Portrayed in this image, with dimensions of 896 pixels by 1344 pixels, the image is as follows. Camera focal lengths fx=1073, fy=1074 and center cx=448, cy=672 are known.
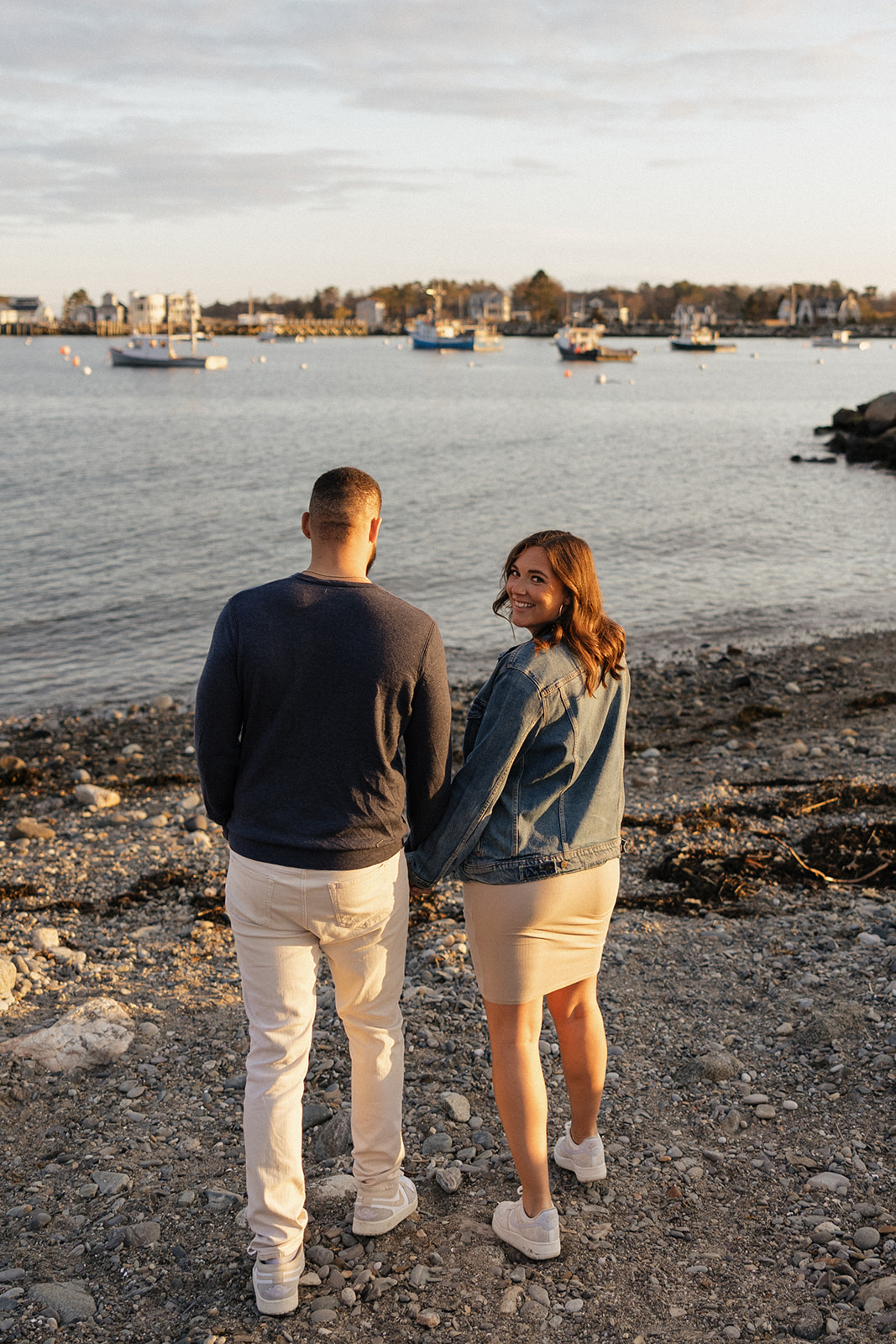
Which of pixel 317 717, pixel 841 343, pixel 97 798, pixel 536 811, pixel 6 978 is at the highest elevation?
pixel 841 343

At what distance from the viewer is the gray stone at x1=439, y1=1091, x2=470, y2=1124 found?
14.2ft

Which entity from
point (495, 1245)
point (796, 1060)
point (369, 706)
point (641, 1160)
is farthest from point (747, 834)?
point (369, 706)

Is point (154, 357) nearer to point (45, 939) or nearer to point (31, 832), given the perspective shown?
point (31, 832)

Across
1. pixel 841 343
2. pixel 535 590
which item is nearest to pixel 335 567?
pixel 535 590

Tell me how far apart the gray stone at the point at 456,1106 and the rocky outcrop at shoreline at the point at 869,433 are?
34911 millimetres

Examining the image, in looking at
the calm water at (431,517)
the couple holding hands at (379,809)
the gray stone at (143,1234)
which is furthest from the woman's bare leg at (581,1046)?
the calm water at (431,517)

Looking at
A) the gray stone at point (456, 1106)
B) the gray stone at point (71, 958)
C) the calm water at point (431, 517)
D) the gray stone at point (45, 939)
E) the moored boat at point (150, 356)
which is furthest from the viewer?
the moored boat at point (150, 356)

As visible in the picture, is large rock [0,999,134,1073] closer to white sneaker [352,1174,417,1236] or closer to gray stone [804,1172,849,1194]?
white sneaker [352,1174,417,1236]

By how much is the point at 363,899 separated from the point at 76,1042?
2.39 meters

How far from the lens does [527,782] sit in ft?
10.6

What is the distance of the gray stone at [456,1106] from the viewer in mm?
4320

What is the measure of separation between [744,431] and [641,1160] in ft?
169

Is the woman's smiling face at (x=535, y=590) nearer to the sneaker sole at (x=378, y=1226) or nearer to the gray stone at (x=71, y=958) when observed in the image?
the sneaker sole at (x=378, y=1226)

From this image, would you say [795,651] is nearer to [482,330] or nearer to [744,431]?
[744,431]
